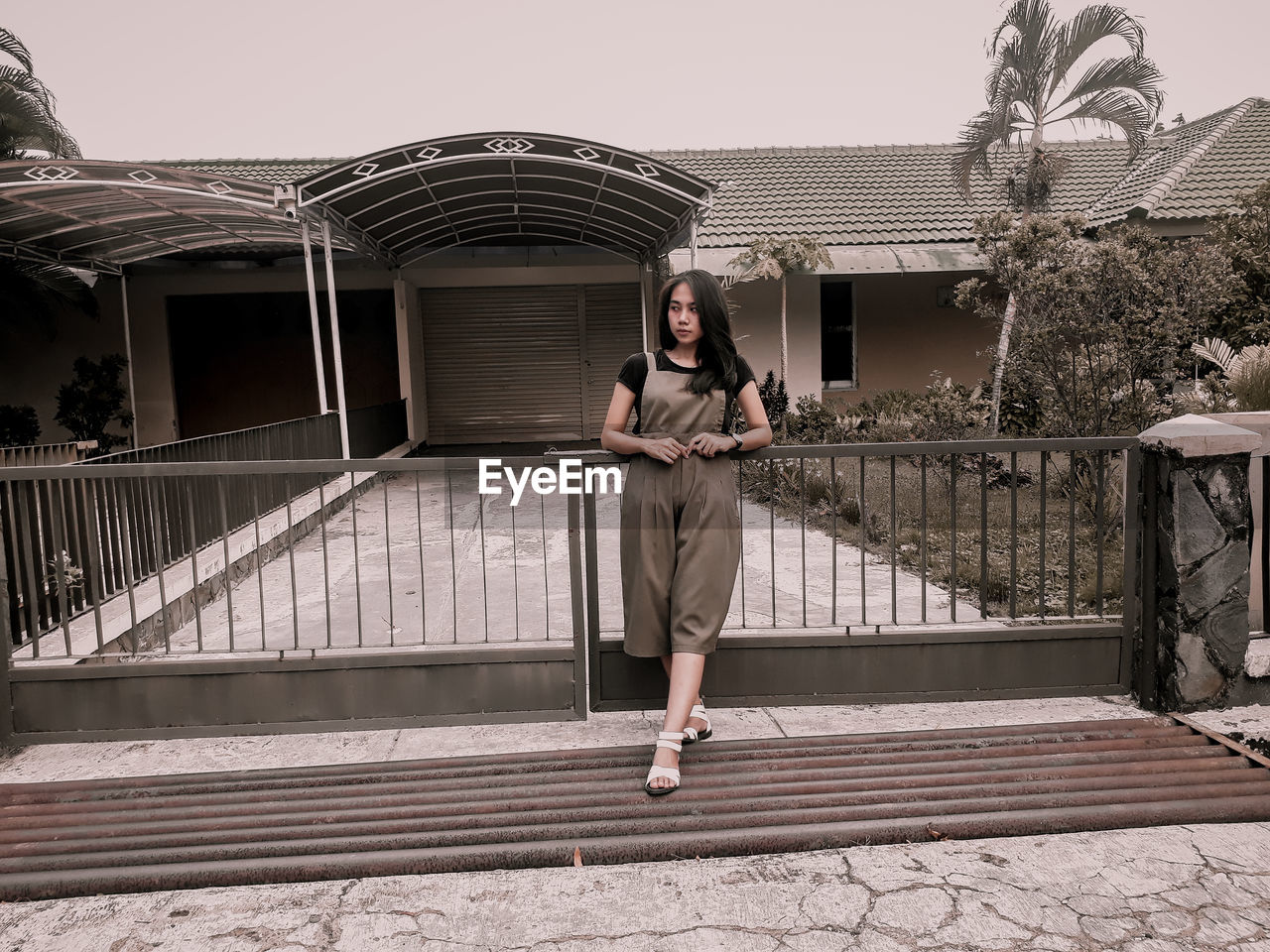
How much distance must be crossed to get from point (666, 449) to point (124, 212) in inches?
365

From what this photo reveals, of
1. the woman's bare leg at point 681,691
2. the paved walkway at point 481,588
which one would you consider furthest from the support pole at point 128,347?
the woman's bare leg at point 681,691

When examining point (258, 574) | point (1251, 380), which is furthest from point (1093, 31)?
point (258, 574)

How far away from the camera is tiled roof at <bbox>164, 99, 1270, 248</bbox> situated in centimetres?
1370

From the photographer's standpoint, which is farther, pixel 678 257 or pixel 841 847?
pixel 678 257

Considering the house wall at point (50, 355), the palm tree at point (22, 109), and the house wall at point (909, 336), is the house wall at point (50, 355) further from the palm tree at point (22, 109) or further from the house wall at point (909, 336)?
the house wall at point (909, 336)

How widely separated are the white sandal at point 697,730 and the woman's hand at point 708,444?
41.2 inches

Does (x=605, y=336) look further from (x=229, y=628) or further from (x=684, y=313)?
(x=684, y=313)

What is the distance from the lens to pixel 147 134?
1097 inches

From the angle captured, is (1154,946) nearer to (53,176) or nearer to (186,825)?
(186,825)

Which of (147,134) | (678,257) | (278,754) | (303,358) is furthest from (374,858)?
A: (147,134)

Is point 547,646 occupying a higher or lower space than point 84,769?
higher

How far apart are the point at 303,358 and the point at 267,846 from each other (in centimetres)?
1404

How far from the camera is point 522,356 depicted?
1577 centimetres

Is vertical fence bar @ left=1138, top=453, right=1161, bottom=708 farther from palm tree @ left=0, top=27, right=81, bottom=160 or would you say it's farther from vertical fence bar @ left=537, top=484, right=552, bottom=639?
palm tree @ left=0, top=27, right=81, bottom=160
